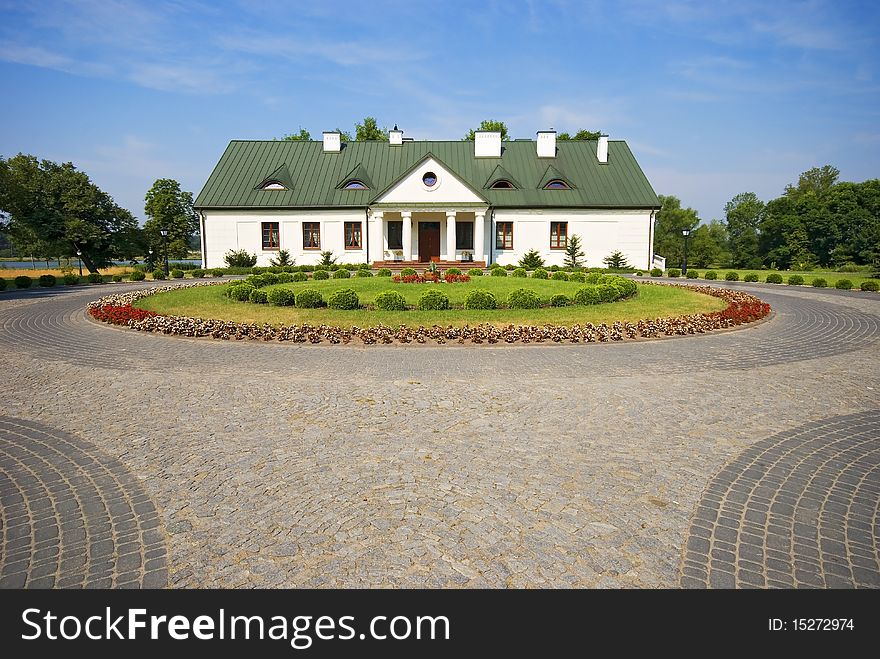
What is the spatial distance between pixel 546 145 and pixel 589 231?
24.5 ft

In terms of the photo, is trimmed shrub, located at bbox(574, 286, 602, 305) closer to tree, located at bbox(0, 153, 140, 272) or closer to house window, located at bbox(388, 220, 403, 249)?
house window, located at bbox(388, 220, 403, 249)

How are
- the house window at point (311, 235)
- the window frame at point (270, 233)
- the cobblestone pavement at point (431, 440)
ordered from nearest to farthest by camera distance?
1. the cobblestone pavement at point (431, 440)
2. the window frame at point (270, 233)
3. the house window at point (311, 235)

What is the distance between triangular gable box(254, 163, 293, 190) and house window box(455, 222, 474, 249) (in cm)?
1151

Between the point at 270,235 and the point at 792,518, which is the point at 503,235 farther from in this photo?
the point at 792,518

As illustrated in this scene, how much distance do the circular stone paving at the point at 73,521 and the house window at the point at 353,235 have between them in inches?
1225

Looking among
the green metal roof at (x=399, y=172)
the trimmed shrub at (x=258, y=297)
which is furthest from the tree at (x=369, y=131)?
the trimmed shrub at (x=258, y=297)

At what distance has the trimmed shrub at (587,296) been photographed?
16.9 meters

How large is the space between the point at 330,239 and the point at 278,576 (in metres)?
34.1

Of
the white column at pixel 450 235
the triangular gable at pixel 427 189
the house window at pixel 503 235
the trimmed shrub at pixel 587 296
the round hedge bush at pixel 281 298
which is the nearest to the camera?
the round hedge bush at pixel 281 298

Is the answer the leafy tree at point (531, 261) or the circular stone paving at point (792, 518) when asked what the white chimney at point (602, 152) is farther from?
the circular stone paving at point (792, 518)

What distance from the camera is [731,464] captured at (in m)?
5.41

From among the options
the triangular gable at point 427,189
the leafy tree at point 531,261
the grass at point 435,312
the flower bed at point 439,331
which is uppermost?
the triangular gable at point 427,189
